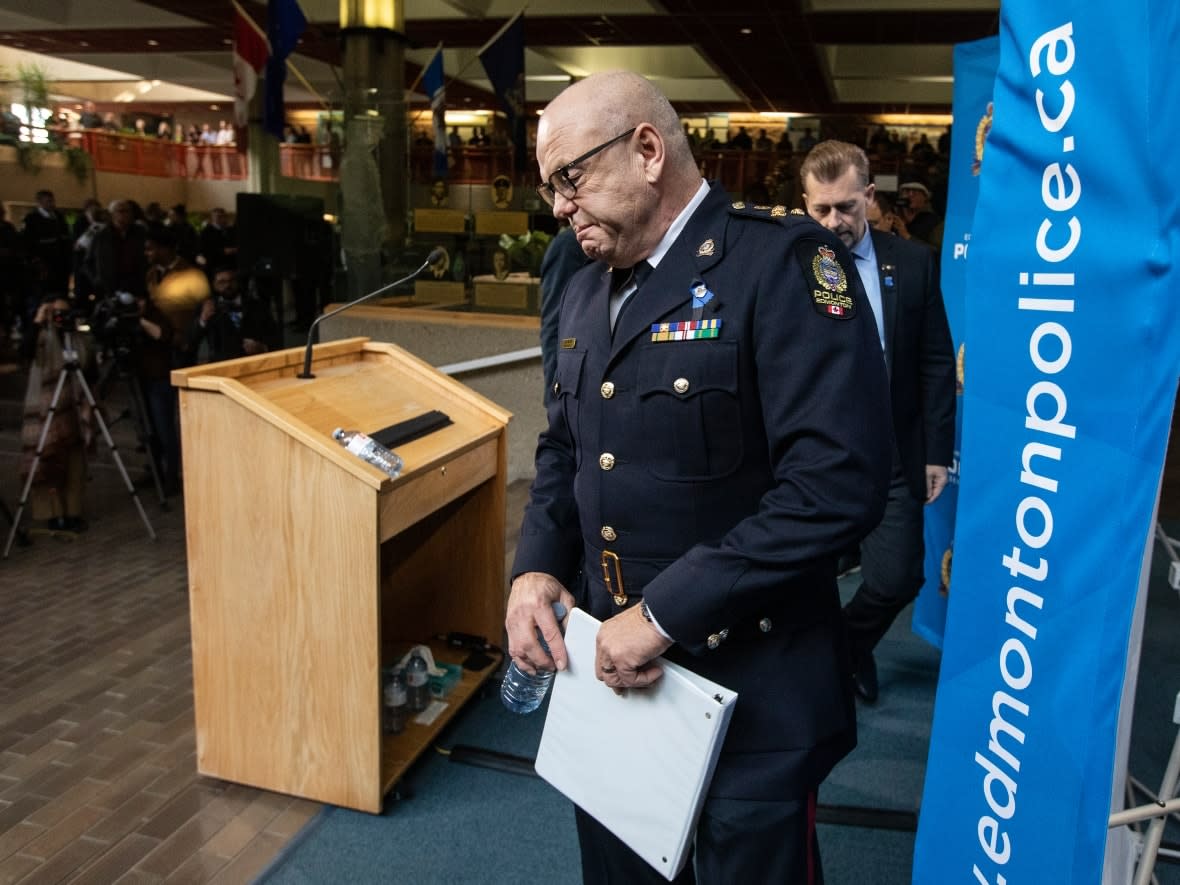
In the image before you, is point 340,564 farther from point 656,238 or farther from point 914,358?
point 914,358

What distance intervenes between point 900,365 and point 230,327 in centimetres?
398

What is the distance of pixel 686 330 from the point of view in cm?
130

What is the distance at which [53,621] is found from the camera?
3.92 meters

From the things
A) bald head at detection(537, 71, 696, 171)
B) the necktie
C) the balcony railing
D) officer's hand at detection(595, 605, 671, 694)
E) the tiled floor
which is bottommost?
the tiled floor

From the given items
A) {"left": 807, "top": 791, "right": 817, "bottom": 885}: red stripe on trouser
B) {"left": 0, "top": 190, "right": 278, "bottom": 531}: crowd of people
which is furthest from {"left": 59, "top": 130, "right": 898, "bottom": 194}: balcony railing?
{"left": 807, "top": 791, "right": 817, "bottom": 885}: red stripe on trouser

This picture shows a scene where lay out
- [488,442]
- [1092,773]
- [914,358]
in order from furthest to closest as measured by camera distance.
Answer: [488,442]
[914,358]
[1092,773]

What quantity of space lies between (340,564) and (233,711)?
0.56m

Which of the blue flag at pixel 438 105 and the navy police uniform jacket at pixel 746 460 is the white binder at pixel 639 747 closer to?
the navy police uniform jacket at pixel 746 460

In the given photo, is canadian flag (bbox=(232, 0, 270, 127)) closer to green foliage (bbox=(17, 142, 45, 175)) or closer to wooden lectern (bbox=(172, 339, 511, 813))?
wooden lectern (bbox=(172, 339, 511, 813))

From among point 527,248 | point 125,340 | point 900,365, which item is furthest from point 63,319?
point 900,365

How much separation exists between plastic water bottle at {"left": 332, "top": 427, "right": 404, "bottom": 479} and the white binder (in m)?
1.11

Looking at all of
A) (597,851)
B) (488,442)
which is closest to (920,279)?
(488,442)

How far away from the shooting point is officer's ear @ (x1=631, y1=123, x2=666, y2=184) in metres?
1.29

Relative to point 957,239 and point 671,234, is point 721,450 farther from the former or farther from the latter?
point 957,239
